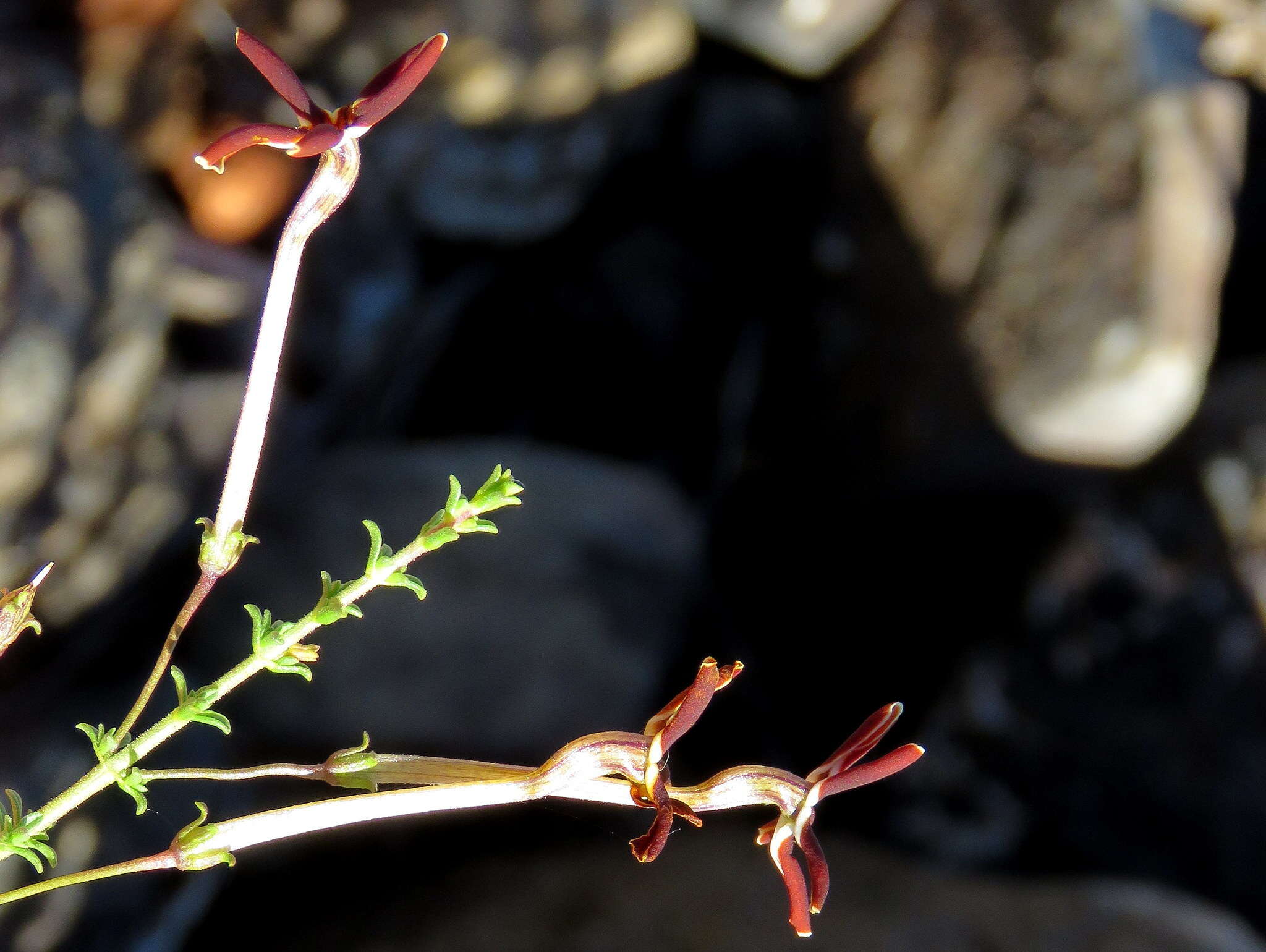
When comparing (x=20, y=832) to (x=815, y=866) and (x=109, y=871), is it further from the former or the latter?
(x=815, y=866)

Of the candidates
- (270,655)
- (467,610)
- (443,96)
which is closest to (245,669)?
(270,655)

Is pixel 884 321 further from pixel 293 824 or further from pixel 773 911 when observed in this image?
pixel 293 824

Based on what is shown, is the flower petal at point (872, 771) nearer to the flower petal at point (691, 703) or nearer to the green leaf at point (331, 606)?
the flower petal at point (691, 703)

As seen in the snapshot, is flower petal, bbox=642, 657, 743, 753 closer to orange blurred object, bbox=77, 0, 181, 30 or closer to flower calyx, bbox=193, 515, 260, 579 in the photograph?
flower calyx, bbox=193, 515, 260, 579

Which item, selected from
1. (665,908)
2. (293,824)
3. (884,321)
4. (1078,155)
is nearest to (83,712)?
(665,908)

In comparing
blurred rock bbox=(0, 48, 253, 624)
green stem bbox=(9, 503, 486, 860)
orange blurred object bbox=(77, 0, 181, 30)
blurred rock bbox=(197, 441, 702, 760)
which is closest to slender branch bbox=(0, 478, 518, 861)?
green stem bbox=(9, 503, 486, 860)

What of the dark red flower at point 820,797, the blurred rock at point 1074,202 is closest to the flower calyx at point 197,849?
the dark red flower at point 820,797
